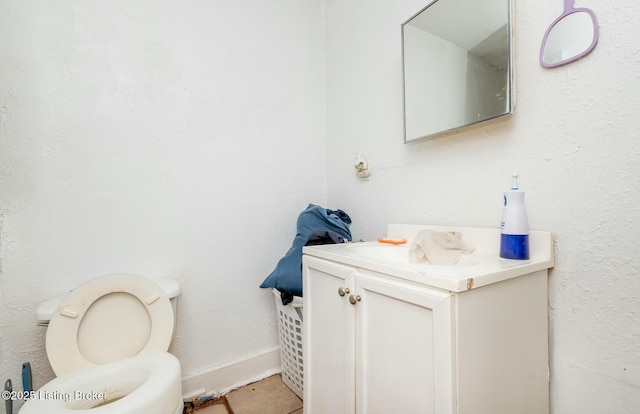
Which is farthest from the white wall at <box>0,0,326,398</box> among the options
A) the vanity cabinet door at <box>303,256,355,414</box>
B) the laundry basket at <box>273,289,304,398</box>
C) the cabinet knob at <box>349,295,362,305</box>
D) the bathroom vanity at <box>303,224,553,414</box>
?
the cabinet knob at <box>349,295,362,305</box>

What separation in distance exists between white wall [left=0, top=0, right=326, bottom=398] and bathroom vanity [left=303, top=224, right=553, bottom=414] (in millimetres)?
691

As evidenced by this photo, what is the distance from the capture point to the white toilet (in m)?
0.82

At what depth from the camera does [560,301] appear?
0.80 m

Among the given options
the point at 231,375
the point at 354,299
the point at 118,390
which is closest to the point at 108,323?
the point at 118,390

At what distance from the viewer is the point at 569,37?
779 millimetres

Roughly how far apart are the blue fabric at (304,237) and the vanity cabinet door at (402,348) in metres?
0.54

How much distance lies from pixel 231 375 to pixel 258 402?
196 millimetres

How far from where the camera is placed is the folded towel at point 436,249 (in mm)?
820

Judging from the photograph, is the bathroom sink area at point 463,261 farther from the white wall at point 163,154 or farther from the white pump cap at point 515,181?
the white wall at point 163,154

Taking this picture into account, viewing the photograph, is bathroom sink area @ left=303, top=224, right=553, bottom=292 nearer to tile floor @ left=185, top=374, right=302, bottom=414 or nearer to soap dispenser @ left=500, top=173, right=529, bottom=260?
soap dispenser @ left=500, top=173, right=529, bottom=260

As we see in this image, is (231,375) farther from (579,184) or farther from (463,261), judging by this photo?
(579,184)

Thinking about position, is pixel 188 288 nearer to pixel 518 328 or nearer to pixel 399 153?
pixel 399 153

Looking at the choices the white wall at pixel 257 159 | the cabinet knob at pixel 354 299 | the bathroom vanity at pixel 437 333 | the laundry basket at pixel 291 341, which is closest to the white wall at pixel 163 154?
the white wall at pixel 257 159

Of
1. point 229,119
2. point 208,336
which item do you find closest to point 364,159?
point 229,119
